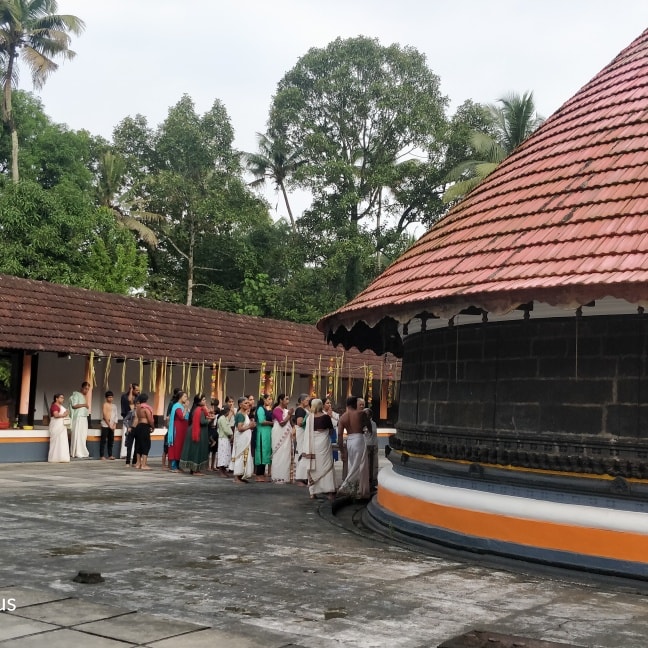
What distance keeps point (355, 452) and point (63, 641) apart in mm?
7352

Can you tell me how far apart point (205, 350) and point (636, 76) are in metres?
15.0

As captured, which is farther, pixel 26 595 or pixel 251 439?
pixel 251 439

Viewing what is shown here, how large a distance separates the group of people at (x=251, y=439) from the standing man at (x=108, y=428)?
0.02 metres

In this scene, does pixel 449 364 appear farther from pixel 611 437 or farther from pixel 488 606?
pixel 488 606

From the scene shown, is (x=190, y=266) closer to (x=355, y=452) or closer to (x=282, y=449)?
(x=282, y=449)

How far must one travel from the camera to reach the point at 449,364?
29.1 feet

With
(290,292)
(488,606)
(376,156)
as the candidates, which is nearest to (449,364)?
(488,606)

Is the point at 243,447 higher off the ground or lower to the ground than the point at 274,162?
lower

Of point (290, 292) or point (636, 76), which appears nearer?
point (636, 76)

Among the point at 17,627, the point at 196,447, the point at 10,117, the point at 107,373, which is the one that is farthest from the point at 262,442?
the point at 10,117

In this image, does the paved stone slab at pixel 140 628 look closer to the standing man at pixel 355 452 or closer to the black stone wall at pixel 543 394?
the black stone wall at pixel 543 394

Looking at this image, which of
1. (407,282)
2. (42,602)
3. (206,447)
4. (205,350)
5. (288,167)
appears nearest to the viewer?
(42,602)

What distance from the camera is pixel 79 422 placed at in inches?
725

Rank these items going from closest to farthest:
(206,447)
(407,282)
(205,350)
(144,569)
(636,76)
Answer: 1. (144,569)
2. (407,282)
3. (636,76)
4. (206,447)
5. (205,350)
